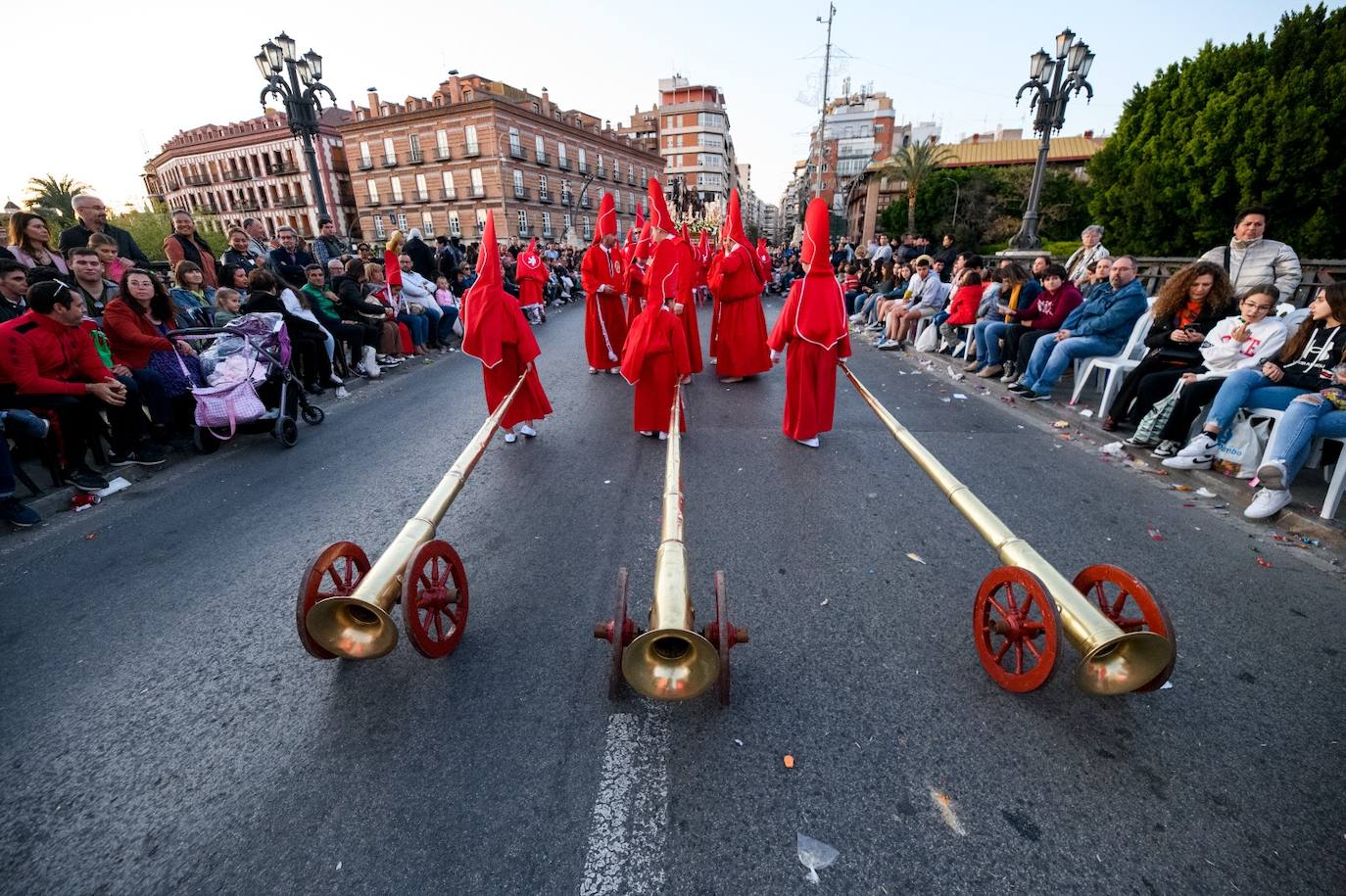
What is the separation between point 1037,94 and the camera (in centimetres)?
1246

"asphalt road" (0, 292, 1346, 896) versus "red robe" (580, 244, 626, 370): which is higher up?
"red robe" (580, 244, 626, 370)

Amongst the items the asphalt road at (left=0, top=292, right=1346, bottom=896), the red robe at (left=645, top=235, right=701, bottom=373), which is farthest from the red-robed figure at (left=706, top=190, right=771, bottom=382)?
the asphalt road at (left=0, top=292, right=1346, bottom=896)

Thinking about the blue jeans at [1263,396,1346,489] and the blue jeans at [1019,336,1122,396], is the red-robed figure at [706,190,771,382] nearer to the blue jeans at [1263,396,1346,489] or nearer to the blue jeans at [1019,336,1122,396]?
the blue jeans at [1019,336,1122,396]

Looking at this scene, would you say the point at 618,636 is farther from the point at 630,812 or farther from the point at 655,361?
the point at 655,361

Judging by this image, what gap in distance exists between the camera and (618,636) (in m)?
2.11

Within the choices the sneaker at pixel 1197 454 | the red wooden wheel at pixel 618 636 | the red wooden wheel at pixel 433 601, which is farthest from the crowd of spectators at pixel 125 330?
the sneaker at pixel 1197 454

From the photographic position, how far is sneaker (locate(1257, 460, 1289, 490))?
12.1ft

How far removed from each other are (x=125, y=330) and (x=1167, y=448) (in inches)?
359

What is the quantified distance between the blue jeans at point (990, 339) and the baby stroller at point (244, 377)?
8.50 m

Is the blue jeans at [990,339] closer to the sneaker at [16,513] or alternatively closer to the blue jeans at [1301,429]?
the blue jeans at [1301,429]

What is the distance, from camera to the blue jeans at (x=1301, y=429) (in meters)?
3.64

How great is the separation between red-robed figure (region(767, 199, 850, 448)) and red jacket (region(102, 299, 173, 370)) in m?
5.75

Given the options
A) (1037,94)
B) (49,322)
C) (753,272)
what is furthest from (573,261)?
(49,322)

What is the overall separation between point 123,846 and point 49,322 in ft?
15.5
